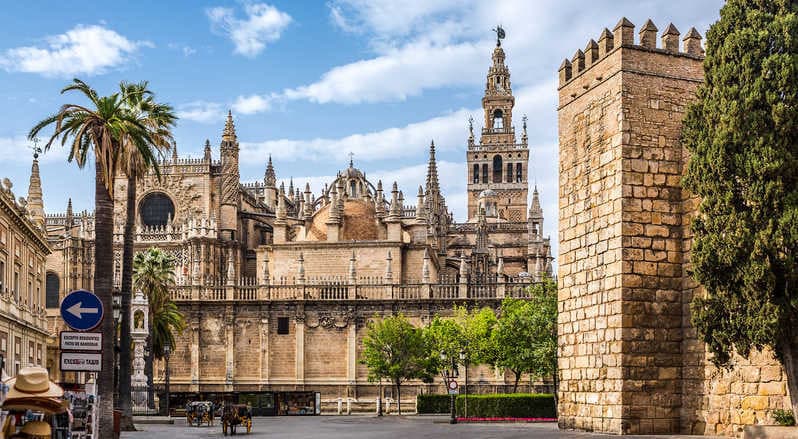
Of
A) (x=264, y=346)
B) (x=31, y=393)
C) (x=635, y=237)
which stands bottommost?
(x=264, y=346)

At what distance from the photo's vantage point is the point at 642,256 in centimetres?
2006

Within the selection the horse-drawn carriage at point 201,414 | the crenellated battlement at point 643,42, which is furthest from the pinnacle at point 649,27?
the horse-drawn carriage at point 201,414

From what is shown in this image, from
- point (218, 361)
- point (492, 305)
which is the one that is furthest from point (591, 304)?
point (218, 361)

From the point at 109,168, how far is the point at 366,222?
43683mm

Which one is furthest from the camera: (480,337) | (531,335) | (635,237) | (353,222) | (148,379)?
(353,222)

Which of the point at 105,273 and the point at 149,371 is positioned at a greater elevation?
the point at 105,273

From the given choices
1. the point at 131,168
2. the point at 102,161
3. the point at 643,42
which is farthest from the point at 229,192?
the point at 643,42

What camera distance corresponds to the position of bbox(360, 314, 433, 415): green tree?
173ft

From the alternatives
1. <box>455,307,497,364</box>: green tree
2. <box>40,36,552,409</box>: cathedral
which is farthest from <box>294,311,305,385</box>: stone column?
<box>455,307,497,364</box>: green tree

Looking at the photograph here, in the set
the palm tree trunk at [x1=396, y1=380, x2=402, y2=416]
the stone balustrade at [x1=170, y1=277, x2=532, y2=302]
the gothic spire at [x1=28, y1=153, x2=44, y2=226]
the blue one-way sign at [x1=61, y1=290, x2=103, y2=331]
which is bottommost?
the palm tree trunk at [x1=396, y1=380, x2=402, y2=416]

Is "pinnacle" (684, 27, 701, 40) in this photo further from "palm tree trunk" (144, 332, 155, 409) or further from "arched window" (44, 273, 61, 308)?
"arched window" (44, 273, 61, 308)

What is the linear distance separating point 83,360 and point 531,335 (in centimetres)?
3457

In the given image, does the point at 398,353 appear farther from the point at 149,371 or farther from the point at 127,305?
the point at 127,305

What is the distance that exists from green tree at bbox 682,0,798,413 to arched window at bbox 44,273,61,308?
5807 centimetres
